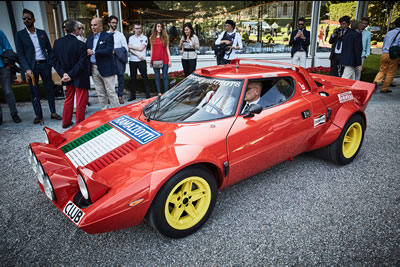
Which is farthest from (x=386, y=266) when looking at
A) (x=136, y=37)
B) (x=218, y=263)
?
(x=136, y=37)

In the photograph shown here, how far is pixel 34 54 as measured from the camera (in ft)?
16.9

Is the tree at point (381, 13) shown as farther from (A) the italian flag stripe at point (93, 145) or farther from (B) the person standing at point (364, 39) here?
(A) the italian flag stripe at point (93, 145)

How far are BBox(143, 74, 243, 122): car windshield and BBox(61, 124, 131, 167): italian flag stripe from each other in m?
0.42

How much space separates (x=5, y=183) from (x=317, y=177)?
3744 mm

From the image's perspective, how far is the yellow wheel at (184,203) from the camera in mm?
2141

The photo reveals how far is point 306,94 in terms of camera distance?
3.23m

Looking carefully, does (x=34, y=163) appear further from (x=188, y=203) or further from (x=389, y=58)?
(x=389, y=58)

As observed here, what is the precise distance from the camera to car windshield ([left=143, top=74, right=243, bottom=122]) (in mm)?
2703

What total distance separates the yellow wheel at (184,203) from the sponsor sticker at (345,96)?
6.88 feet

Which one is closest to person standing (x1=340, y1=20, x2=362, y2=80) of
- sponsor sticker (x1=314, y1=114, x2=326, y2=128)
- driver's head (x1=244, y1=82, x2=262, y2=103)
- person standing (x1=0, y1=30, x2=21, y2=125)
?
sponsor sticker (x1=314, y1=114, x2=326, y2=128)

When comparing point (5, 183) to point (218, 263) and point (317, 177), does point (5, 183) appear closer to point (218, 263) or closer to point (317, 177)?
point (218, 263)

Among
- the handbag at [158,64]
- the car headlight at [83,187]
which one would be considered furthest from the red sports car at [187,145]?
the handbag at [158,64]

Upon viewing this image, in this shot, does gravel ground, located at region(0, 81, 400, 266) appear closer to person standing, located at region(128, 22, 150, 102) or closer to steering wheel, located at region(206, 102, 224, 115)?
steering wheel, located at region(206, 102, 224, 115)

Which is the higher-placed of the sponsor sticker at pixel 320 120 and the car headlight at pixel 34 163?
the sponsor sticker at pixel 320 120
